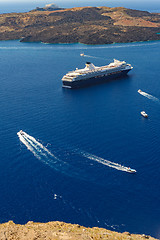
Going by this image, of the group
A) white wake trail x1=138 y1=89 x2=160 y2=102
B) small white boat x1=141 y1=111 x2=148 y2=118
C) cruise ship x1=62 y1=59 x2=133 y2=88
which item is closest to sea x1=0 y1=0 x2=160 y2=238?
white wake trail x1=138 y1=89 x2=160 y2=102

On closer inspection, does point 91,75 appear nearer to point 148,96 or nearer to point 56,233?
point 148,96

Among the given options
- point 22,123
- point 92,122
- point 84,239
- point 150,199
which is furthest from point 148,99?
point 84,239

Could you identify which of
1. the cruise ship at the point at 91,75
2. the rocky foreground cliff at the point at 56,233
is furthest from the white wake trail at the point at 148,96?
the rocky foreground cliff at the point at 56,233

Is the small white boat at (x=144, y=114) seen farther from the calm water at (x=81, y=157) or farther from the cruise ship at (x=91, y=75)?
the cruise ship at (x=91, y=75)

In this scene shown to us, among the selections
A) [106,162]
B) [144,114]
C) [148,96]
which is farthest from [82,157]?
[148,96]

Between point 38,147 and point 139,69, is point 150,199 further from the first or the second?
point 139,69
